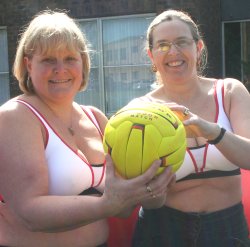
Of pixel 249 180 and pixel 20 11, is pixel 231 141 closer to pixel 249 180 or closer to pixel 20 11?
pixel 249 180

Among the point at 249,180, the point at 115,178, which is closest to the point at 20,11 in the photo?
the point at 249,180

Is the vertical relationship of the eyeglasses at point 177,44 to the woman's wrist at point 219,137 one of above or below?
above

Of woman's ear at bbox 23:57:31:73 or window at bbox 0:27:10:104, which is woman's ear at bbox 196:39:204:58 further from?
window at bbox 0:27:10:104

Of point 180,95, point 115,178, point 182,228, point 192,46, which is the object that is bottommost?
point 182,228

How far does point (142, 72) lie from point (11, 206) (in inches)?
329

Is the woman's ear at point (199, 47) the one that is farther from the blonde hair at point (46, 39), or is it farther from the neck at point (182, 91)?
the blonde hair at point (46, 39)

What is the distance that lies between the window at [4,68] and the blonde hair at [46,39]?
867cm

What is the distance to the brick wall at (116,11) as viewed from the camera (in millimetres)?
9969

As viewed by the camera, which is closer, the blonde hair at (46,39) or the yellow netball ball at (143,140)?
the yellow netball ball at (143,140)

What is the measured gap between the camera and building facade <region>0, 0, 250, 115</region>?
10.3 meters

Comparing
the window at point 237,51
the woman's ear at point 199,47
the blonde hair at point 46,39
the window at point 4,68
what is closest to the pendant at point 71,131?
the blonde hair at point 46,39

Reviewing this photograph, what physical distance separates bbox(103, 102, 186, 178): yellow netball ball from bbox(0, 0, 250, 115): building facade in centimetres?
774

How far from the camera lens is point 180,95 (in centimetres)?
322

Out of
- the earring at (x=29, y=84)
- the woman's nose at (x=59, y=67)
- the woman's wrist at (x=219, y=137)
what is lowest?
the woman's wrist at (x=219, y=137)
